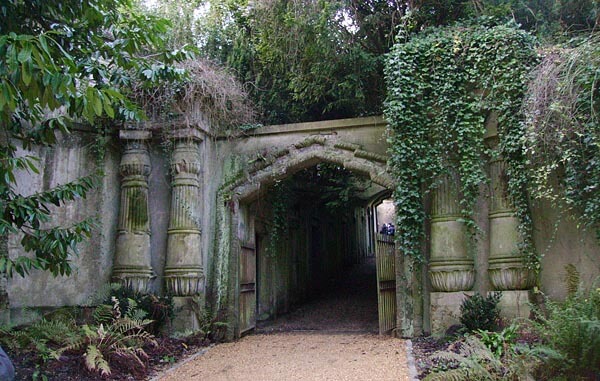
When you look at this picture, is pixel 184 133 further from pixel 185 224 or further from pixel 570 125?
pixel 570 125

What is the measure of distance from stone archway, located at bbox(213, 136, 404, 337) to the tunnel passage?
59 cm

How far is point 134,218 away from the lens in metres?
8.77

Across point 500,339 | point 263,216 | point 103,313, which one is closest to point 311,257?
point 263,216

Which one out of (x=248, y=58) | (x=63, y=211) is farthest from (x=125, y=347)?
(x=248, y=58)

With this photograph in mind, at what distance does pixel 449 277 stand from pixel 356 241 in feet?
36.0

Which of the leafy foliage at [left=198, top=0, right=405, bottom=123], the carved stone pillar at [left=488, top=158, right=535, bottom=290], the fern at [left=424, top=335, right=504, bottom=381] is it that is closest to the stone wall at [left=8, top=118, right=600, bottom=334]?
the carved stone pillar at [left=488, top=158, right=535, bottom=290]

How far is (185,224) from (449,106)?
4.52m

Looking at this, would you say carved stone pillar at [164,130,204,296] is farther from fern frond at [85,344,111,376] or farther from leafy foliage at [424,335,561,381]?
leafy foliage at [424,335,561,381]

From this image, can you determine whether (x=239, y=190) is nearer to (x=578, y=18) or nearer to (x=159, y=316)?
(x=159, y=316)

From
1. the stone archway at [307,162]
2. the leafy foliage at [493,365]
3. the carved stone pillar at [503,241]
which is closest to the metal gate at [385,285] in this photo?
the stone archway at [307,162]

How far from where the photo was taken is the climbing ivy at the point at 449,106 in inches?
308

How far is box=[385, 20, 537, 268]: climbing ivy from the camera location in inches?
308

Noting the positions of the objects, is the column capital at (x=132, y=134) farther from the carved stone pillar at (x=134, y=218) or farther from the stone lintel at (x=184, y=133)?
the stone lintel at (x=184, y=133)

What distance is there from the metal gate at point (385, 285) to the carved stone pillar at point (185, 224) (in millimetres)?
2944
